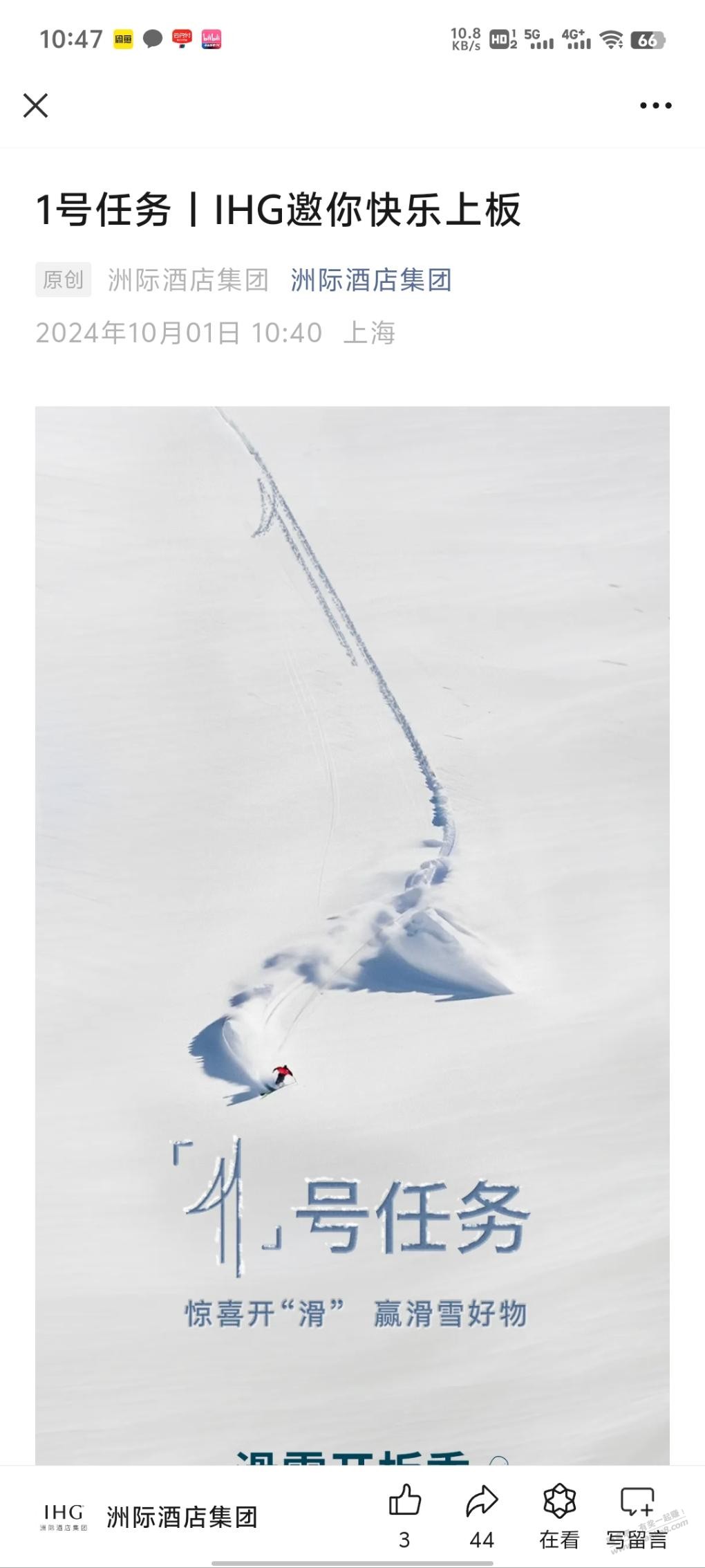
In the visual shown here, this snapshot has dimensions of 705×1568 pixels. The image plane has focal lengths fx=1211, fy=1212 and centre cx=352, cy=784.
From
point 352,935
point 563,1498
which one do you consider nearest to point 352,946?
point 352,935

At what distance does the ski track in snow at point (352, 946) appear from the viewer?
1749 mm

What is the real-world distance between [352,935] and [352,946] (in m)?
0.02

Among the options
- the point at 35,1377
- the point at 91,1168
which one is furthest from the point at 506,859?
the point at 35,1377

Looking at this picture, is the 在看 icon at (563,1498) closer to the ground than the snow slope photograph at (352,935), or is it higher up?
closer to the ground

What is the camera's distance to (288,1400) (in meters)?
1.74

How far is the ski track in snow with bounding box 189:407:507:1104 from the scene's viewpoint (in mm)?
1749

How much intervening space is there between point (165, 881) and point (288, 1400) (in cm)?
76

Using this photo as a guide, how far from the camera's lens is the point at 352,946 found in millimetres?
1771
